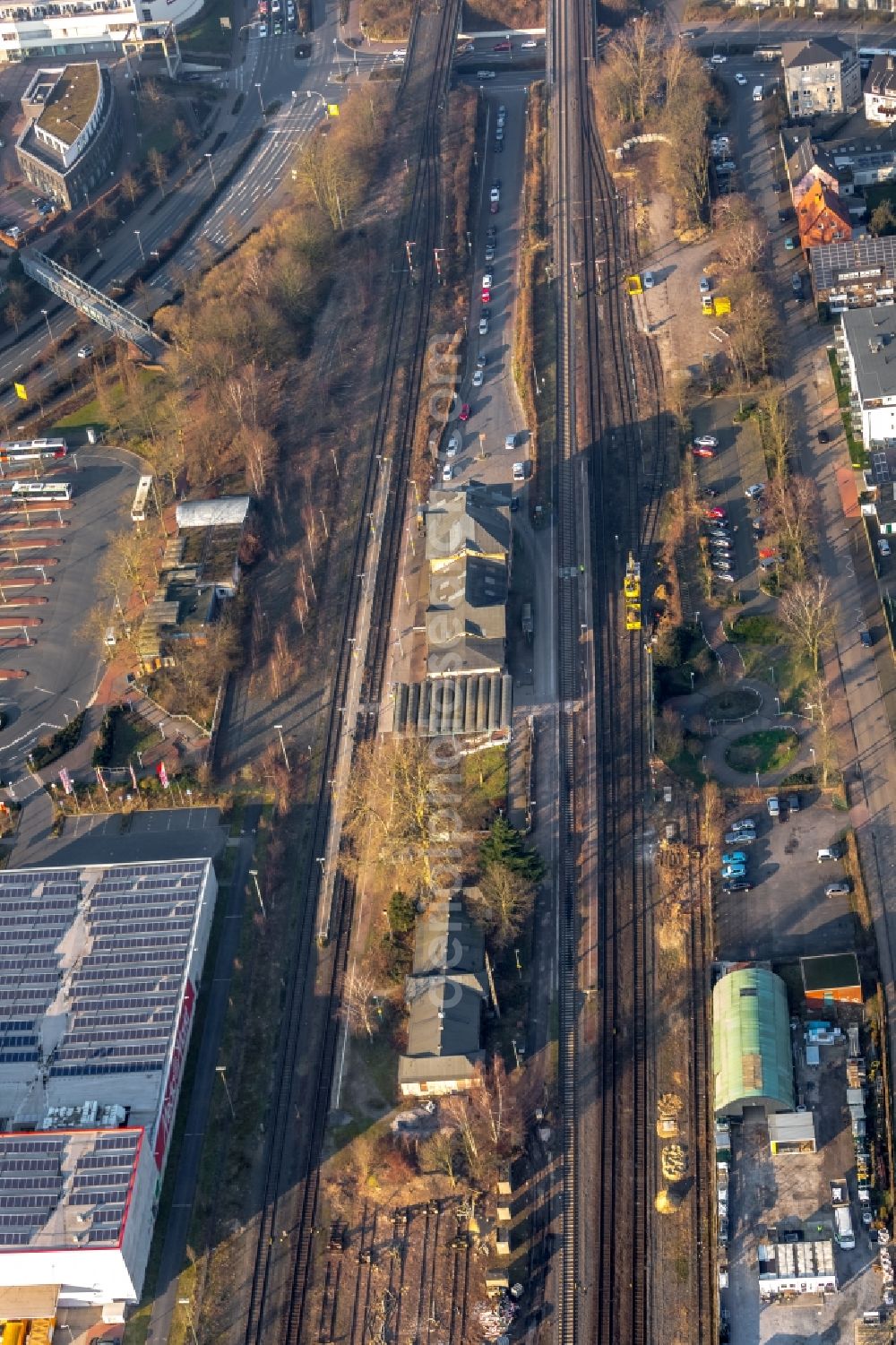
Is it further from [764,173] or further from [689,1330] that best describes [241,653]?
[764,173]

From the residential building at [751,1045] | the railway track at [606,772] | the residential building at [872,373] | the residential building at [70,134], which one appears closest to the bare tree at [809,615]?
the railway track at [606,772]

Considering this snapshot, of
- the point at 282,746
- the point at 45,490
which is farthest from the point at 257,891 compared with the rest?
the point at 45,490

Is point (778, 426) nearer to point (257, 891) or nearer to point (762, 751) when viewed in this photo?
point (762, 751)

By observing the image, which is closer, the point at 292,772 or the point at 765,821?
the point at 765,821

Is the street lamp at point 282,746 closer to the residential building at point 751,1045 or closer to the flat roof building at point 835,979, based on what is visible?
the residential building at point 751,1045

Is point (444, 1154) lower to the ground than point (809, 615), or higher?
lower

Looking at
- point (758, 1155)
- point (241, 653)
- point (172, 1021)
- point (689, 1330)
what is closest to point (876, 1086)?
point (758, 1155)
